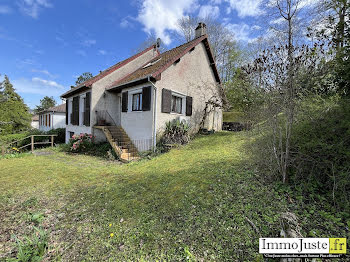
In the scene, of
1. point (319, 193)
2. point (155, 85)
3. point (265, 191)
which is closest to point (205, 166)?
point (265, 191)

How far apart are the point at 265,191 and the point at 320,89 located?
9.08 feet

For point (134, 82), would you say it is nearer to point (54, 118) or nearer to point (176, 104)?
point (176, 104)

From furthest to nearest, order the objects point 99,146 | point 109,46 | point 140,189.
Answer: point 109,46 → point 99,146 → point 140,189

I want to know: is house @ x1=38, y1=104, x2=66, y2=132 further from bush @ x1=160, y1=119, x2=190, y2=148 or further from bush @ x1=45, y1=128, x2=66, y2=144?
bush @ x1=160, y1=119, x2=190, y2=148

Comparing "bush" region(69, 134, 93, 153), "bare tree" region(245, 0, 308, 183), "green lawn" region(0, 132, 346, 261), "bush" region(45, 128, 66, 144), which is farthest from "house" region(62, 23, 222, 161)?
"bare tree" region(245, 0, 308, 183)

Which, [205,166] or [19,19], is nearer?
[205,166]

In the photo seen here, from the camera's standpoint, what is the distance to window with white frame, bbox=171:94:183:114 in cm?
961

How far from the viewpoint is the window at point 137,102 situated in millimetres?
9164

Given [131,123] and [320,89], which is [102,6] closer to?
[131,123]

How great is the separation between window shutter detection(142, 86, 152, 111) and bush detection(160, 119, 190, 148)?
4.67 ft

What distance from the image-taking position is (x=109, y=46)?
15.0 meters

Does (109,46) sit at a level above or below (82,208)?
above

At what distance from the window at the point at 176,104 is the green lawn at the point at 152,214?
219 inches

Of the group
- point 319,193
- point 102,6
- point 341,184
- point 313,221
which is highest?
point 102,6
